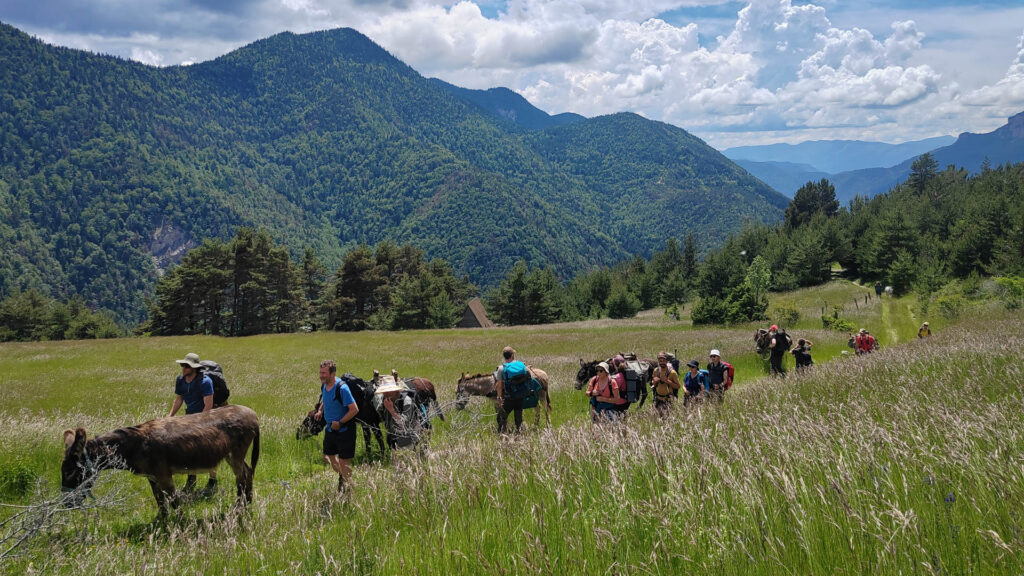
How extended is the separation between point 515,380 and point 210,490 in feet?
17.7

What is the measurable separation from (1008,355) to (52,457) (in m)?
16.6

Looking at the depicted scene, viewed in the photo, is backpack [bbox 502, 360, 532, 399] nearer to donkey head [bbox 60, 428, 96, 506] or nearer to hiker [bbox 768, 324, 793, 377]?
donkey head [bbox 60, 428, 96, 506]

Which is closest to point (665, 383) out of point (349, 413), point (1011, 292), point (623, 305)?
point (349, 413)

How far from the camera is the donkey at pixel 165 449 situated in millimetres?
5934

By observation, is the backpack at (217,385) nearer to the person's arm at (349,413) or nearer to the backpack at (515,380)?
the person's arm at (349,413)

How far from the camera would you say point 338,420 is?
7.38m

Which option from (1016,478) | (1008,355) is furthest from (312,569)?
(1008,355)

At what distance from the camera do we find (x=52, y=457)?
356 inches

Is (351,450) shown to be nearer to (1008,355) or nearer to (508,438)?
(508,438)

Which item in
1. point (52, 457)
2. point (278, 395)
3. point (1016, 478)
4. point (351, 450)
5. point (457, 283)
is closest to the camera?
point (1016, 478)

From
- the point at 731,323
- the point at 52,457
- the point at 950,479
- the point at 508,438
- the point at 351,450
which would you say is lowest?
the point at 731,323

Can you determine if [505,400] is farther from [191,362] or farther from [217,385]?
[191,362]

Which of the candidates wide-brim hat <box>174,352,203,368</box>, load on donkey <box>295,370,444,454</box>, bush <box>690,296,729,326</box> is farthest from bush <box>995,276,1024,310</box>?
wide-brim hat <box>174,352,203,368</box>

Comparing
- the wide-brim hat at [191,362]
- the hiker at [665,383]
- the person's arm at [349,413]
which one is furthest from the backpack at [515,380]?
the wide-brim hat at [191,362]
